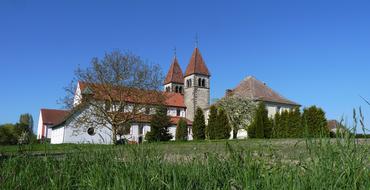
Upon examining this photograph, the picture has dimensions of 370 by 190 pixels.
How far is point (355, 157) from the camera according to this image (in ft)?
9.76

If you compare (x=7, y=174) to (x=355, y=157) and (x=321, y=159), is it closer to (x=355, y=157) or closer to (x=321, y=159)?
(x=321, y=159)

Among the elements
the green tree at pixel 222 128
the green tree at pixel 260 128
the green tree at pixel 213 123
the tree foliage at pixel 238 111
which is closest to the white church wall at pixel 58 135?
the green tree at pixel 213 123

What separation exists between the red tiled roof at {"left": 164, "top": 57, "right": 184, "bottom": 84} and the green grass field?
245ft

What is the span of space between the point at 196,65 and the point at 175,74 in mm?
7210

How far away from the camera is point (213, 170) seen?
143 inches

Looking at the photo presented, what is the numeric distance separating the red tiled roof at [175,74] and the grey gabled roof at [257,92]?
15747 mm

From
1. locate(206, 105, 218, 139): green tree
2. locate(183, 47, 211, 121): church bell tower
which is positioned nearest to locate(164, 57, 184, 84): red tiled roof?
locate(183, 47, 211, 121): church bell tower

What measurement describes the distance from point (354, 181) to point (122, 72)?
36.1 m

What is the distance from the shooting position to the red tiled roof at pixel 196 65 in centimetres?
7412

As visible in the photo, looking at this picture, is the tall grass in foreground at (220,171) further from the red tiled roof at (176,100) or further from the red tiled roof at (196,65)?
the red tiled roof at (196,65)

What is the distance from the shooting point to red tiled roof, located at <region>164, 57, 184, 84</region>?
261 feet

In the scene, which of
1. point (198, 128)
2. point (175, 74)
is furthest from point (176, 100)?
point (198, 128)

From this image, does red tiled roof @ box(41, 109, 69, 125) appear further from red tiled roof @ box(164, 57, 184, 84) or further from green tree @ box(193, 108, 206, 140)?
green tree @ box(193, 108, 206, 140)

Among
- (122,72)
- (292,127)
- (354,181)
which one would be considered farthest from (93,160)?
(292,127)
